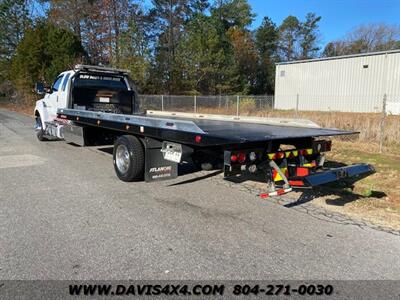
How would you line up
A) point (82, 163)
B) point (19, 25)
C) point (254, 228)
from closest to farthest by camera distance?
point (254, 228), point (82, 163), point (19, 25)

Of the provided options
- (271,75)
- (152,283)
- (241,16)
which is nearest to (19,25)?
(241,16)

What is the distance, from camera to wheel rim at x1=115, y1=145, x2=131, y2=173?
702 cm

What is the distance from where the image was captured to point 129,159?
684 cm

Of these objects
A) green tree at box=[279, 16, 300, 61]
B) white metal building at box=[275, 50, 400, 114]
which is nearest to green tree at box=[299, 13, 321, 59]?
green tree at box=[279, 16, 300, 61]

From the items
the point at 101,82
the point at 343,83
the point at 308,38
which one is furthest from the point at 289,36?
the point at 101,82

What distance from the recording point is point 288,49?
67750 mm

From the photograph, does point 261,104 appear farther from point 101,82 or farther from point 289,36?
point 289,36

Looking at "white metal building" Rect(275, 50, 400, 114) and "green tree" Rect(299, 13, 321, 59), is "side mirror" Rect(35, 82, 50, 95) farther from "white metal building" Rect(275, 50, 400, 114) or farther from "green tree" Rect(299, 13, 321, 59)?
"green tree" Rect(299, 13, 321, 59)

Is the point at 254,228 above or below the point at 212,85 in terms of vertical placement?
below

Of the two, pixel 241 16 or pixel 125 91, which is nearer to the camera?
pixel 125 91

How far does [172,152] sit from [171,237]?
82.5 inches

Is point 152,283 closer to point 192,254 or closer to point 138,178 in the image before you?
point 192,254

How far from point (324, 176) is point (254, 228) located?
1327mm

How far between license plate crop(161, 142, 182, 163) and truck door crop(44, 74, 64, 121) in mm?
5901
